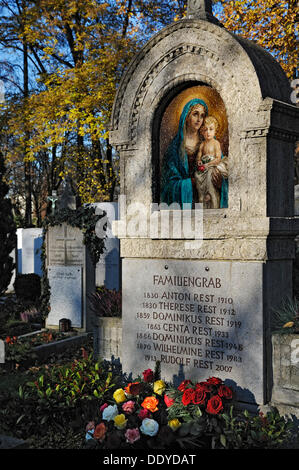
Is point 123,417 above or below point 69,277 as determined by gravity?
below

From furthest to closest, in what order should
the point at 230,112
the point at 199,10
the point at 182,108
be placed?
the point at 182,108 < the point at 199,10 < the point at 230,112

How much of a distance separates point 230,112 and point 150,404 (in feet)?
10.9

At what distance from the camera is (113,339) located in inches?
274

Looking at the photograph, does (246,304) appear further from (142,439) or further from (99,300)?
(99,300)

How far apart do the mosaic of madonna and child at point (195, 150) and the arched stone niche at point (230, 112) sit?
13cm

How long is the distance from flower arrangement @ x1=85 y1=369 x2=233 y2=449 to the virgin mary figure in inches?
87.1

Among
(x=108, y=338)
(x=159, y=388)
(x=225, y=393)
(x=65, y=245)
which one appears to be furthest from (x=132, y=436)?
(x=65, y=245)

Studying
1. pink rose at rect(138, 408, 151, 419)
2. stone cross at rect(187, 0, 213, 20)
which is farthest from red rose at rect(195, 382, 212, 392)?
stone cross at rect(187, 0, 213, 20)

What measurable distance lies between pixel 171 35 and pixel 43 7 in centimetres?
1468

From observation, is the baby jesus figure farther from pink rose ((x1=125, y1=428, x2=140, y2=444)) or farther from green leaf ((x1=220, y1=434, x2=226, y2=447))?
pink rose ((x1=125, y1=428, x2=140, y2=444))

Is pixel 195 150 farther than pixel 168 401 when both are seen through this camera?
Yes

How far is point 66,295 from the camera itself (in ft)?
34.0

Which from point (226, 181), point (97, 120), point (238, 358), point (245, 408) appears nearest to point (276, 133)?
point (226, 181)

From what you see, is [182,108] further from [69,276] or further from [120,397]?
[69,276]
